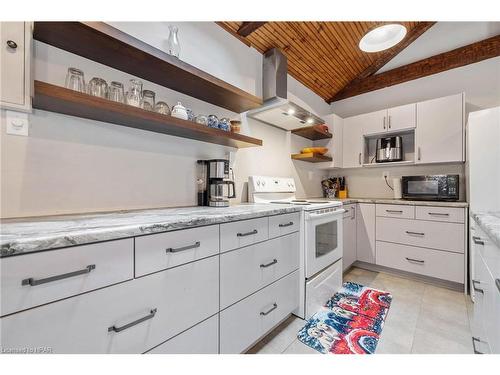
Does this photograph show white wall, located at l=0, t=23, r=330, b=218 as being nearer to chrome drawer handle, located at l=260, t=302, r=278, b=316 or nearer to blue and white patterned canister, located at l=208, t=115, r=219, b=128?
blue and white patterned canister, located at l=208, t=115, r=219, b=128

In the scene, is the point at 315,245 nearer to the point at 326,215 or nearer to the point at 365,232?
the point at 326,215

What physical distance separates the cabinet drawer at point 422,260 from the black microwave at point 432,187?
24.4 inches

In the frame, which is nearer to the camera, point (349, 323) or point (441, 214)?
point (349, 323)

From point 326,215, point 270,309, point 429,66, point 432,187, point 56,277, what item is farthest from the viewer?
point 429,66

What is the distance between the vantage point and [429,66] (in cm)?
289

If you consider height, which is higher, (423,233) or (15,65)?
(15,65)

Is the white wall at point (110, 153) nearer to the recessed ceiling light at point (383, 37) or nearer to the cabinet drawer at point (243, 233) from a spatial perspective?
the cabinet drawer at point (243, 233)

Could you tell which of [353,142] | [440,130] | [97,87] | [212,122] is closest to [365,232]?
[353,142]

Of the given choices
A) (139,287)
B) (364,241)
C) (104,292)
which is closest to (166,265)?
(139,287)

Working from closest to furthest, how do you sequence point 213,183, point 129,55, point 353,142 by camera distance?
point 129,55 → point 213,183 → point 353,142

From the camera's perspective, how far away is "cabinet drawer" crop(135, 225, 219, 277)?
872mm

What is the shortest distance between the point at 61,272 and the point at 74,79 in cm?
106

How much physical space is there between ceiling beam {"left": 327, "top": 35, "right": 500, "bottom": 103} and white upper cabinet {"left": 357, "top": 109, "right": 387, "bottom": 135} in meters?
0.64

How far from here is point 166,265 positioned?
0.95 meters
